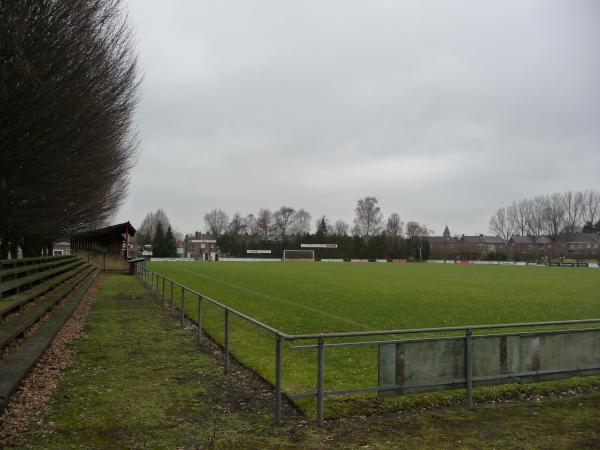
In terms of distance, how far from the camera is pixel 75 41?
7.88m

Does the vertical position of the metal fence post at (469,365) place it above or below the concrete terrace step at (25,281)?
below

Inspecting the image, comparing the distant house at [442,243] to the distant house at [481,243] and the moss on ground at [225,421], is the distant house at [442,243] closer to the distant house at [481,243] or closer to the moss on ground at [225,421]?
the distant house at [481,243]

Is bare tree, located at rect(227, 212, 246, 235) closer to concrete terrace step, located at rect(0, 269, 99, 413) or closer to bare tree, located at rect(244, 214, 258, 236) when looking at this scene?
bare tree, located at rect(244, 214, 258, 236)

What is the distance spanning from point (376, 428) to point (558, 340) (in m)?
2.86

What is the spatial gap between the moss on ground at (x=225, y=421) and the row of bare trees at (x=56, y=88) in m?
3.87

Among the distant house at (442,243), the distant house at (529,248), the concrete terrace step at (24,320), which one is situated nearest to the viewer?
the concrete terrace step at (24,320)

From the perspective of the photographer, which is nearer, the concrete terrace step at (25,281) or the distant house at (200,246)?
the concrete terrace step at (25,281)

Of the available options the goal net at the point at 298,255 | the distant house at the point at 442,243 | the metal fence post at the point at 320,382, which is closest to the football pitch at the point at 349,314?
the metal fence post at the point at 320,382

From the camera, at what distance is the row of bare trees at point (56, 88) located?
7.39 meters

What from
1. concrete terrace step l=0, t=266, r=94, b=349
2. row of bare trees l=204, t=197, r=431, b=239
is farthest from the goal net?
concrete terrace step l=0, t=266, r=94, b=349

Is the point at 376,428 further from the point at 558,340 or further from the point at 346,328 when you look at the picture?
the point at 346,328

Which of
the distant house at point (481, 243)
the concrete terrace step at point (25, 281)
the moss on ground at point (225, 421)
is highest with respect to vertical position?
the distant house at point (481, 243)

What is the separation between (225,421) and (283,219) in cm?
12748

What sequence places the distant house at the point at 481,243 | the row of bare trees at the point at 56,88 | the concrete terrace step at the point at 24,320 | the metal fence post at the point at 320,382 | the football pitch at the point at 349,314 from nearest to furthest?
the metal fence post at the point at 320,382, the row of bare trees at the point at 56,88, the concrete terrace step at the point at 24,320, the football pitch at the point at 349,314, the distant house at the point at 481,243
